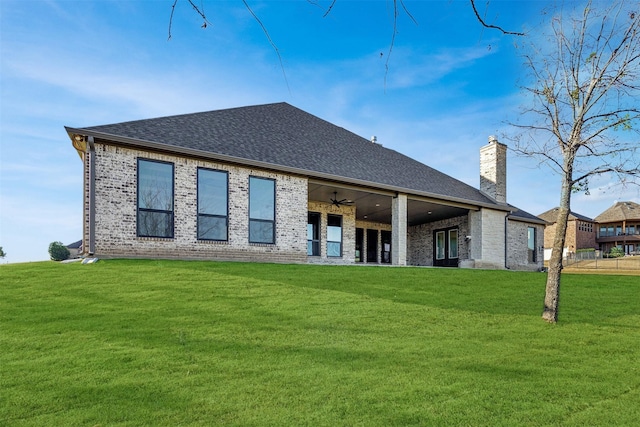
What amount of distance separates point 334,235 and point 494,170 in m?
9.46

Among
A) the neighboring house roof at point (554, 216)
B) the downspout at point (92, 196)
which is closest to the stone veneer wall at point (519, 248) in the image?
the downspout at point (92, 196)

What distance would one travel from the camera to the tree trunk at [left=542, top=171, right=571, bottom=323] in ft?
25.0

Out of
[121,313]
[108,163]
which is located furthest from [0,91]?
[121,313]

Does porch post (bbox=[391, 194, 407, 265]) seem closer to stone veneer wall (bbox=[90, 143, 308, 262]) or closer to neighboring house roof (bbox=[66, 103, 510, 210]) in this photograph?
neighboring house roof (bbox=[66, 103, 510, 210])

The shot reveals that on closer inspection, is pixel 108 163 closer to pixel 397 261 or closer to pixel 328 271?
pixel 328 271

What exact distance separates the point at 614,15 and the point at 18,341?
12242 mm

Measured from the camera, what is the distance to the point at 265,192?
13523 mm

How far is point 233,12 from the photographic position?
277cm

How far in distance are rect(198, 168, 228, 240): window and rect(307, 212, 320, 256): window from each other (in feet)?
21.1

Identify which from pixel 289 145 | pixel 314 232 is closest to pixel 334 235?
pixel 314 232

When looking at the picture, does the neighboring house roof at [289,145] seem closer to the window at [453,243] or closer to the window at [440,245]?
the window at [453,243]

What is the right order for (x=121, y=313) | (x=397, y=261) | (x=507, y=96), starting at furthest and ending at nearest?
1. (x=397, y=261)
2. (x=507, y=96)
3. (x=121, y=313)

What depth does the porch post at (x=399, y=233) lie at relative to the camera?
52.5 feet

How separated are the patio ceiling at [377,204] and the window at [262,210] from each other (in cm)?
205
